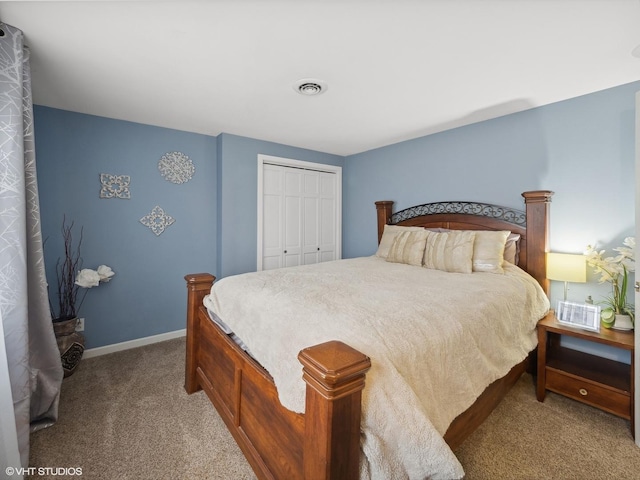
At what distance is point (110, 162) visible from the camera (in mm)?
2814

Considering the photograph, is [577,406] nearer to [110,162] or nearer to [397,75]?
[397,75]

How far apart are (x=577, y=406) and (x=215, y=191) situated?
3.79 m

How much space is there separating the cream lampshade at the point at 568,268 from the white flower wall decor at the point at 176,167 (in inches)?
139

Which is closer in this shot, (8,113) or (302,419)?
(302,419)

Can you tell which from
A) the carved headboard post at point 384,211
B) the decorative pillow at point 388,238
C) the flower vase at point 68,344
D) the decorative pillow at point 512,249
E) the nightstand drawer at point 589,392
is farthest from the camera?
the carved headboard post at point 384,211

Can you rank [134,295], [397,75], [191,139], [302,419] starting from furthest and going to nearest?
[191,139], [134,295], [397,75], [302,419]

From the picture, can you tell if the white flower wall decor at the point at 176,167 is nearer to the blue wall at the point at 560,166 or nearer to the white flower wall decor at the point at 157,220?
the white flower wall decor at the point at 157,220

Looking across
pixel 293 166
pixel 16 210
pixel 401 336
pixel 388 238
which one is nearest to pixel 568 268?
pixel 388 238

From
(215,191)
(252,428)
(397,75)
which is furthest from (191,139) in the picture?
(252,428)

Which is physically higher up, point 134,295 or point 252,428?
point 134,295

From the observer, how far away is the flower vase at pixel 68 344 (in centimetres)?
234

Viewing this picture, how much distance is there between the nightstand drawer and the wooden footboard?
1907 mm

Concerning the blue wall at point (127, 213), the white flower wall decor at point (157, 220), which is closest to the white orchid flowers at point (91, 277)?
the blue wall at point (127, 213)

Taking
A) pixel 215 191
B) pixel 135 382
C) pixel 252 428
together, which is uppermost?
pixel 215 191
